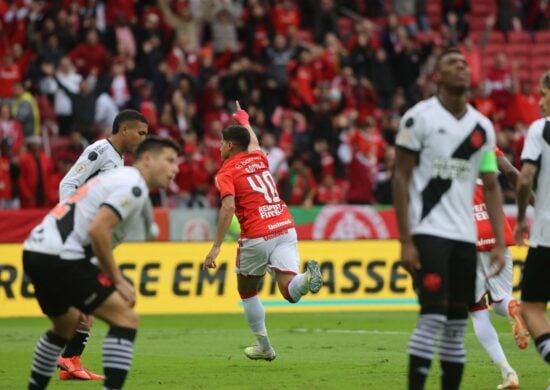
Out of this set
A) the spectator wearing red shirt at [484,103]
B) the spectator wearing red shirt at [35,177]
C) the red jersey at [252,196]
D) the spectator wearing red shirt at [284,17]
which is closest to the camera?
the red jersey at [252,196]

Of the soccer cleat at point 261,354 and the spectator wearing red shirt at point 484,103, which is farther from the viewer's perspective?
the spectator wearing red shirt at point 484,103

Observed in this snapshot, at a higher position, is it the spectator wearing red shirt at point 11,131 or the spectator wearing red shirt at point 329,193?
the spectator wearing red shirt at point 11,131

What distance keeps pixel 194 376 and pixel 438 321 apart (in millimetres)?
3972

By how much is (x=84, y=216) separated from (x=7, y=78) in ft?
57.0

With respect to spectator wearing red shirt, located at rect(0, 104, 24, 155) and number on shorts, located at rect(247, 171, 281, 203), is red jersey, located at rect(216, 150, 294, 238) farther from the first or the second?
spectator wearing red shirt, located at rect(0, 104, 24, 155)

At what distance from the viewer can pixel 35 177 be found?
23.8 m

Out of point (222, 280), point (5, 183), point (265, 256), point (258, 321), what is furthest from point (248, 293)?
point (5, 183)

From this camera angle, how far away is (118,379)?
28.6 ft

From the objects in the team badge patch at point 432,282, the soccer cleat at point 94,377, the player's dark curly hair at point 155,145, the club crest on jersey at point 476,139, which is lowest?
the soccer cleat at point 94,377

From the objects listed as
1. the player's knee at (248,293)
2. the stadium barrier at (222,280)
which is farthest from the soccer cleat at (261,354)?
the stadium barrier at (222,280)

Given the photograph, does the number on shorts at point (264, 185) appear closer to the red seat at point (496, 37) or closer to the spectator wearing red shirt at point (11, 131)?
the spectator wearing red shirt at point (11, 131)

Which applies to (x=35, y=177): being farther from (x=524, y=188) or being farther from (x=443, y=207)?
(x=443, y=207)

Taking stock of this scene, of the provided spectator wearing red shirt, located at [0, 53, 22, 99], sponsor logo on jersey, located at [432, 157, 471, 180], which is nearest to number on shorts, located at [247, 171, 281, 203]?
sponsor logo on jersey, located at [432, 157, 471, 180]

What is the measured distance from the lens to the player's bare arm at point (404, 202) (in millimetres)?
8500
